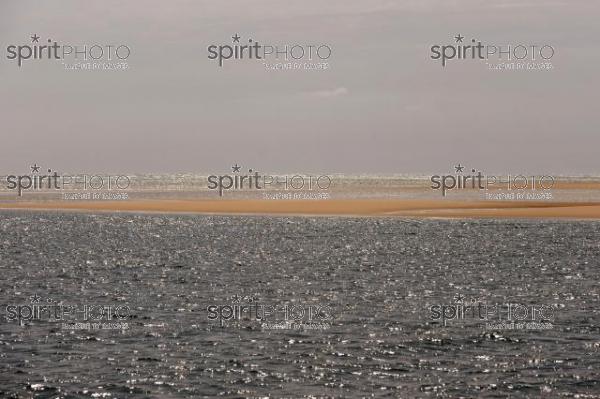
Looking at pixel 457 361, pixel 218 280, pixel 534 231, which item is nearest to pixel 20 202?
pixel 534 231

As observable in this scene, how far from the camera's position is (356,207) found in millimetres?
146750

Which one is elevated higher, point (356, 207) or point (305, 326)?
point (356, 207)

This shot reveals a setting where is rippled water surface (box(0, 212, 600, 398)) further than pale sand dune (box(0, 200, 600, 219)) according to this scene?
No

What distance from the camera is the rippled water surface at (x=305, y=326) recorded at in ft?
106

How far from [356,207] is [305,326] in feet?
343

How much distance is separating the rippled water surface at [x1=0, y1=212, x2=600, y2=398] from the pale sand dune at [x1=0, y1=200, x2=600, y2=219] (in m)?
30.2

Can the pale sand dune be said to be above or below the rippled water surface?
above

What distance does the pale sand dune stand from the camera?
12875cm

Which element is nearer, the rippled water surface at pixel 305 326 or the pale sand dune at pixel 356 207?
the rippled water surface at pixel 305 326

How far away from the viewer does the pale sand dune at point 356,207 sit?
12875cm

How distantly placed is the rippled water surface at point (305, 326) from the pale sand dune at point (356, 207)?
99.2 ft

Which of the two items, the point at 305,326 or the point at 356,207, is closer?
the point at 305,326

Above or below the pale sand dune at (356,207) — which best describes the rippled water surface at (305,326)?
below

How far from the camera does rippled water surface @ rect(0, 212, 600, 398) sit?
32375 mm
